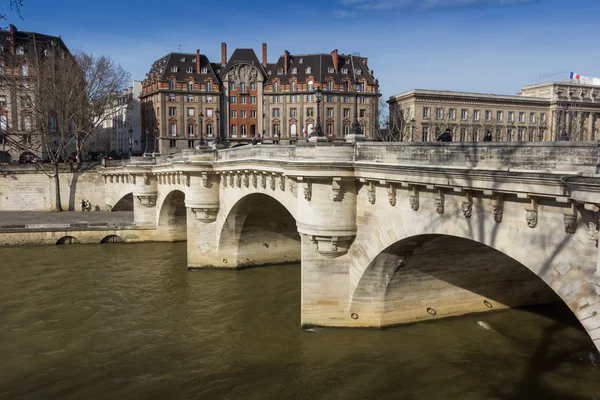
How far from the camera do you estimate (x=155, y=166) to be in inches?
1458

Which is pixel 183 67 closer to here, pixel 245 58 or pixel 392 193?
pixel 245 58

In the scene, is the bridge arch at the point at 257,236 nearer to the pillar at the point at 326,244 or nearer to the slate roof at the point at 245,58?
the pillar at the point at 326,244

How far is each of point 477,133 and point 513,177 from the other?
2037 inches

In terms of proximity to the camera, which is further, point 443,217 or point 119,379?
point 119,379

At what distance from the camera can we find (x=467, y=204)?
11.2 metres

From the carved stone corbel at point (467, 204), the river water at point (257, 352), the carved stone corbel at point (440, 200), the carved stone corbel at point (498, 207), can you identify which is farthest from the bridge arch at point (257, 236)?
the carved stone corbel at point (498, 207)

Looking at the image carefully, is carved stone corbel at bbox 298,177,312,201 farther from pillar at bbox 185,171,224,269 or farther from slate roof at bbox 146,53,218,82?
slate roof at bbox 146,53,218,82

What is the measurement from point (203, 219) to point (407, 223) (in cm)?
1720

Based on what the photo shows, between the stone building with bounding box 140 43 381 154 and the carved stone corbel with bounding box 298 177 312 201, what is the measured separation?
51.6 metres

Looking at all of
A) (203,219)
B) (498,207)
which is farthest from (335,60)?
(498,207)

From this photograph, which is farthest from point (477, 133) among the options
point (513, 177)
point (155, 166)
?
point (513, 177)

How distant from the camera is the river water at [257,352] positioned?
14.5 meters

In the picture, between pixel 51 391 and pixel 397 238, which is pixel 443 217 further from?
pixel 51 391

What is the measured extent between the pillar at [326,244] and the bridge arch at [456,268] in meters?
0.44
